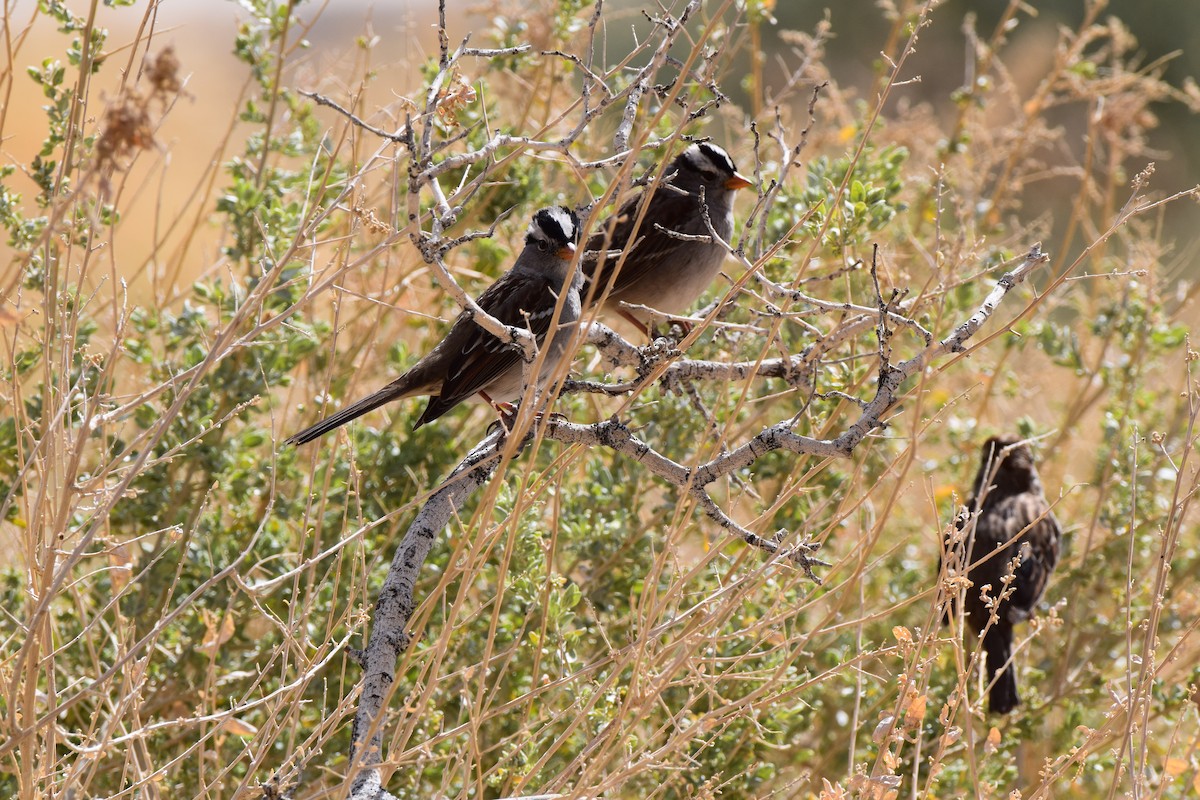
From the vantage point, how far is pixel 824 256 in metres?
5.24

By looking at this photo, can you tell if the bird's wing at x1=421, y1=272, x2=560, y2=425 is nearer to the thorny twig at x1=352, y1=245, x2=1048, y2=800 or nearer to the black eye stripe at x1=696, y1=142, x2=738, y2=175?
the thorny twig at x1=352, y1=245, x2=1048, y2=800

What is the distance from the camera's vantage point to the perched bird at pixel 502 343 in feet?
13.5

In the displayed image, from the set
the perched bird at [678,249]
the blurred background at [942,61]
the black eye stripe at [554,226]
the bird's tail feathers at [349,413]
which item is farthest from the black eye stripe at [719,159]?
the blurred background at [942,61]

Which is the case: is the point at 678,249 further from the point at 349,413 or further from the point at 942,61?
the point at 942,61

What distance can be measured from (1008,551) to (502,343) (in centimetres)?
243

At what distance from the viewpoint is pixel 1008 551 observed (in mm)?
5051

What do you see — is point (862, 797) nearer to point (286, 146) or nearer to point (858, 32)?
point (286, 146)

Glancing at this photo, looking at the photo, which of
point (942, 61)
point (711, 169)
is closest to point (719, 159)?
point (711, 169)

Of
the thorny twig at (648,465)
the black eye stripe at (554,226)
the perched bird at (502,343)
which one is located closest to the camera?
the thorny twig at (648,465)

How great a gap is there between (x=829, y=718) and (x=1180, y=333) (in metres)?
2.19

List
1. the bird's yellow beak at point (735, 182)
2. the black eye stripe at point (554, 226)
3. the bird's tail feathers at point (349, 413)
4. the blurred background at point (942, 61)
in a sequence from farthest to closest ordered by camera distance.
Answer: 1. the blurred background at point (942, 61)
2. the bird's yellow beak at point (735, 182)
3. the black eye stripe at point (554, 226)
4. the bird's tail feathers at point (349, 413)

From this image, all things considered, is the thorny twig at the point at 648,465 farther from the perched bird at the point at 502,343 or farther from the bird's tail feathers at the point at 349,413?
Answer: the perched bird at the point at 502,343

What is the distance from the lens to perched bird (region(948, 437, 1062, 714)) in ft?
16.3

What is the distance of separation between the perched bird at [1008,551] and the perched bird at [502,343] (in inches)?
73.9
